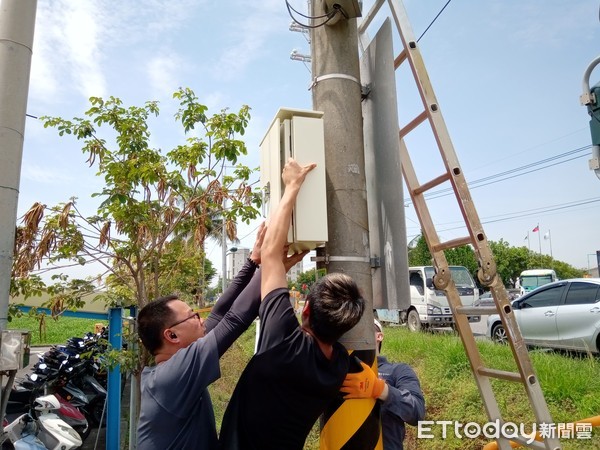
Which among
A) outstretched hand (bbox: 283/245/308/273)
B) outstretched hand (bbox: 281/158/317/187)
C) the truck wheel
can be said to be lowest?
the truck wheel

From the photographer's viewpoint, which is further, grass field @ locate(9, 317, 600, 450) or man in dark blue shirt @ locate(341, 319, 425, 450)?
grass field @ locate(9, 317, 600, 450)

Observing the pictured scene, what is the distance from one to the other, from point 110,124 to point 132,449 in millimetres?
3364

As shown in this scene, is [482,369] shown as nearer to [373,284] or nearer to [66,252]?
[373,284]

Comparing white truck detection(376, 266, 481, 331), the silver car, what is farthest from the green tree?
white truck detection(376, 266, 481, 331)

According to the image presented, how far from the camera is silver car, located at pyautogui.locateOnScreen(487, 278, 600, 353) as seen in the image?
779 centimetres

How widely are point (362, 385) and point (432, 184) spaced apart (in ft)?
3.74

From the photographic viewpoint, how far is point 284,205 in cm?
187

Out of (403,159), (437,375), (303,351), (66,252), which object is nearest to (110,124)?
(66,252)

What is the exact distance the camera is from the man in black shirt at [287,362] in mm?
1709

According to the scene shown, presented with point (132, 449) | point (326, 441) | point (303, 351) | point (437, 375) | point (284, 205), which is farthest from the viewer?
point (437, 375)

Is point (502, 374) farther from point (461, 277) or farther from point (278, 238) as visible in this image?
point (461, 277)

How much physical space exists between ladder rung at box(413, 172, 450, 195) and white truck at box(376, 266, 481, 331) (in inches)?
408

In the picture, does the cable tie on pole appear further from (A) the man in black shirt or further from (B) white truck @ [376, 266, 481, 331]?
(B) white truck @ [376, 266, 481, 331]

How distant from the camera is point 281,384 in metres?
1.74
